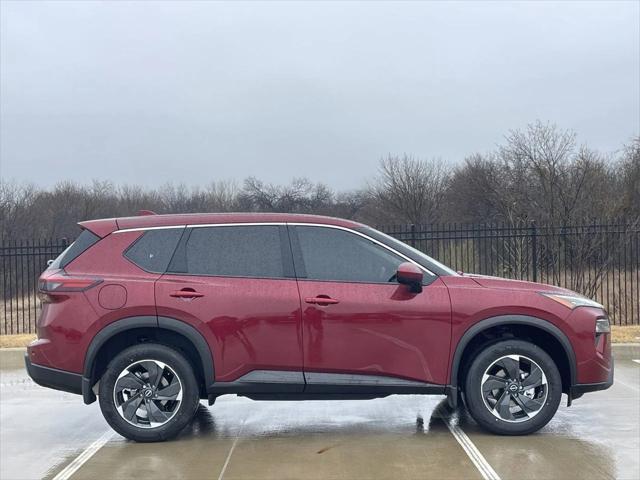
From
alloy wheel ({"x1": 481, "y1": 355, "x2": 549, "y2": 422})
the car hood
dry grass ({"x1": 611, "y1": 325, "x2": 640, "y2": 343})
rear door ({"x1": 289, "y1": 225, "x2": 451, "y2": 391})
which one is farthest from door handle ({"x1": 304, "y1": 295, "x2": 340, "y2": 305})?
dry grass ({"x1": 611, "y1": 325, "x2": 640, "y2": 343})

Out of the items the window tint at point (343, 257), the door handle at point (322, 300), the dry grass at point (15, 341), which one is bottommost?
the dry grass at point (15, 341)

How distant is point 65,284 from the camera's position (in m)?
5.44

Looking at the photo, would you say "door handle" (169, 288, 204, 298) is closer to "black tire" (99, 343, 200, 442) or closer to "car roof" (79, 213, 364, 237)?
"black tire" (99, 343, 200, 442)

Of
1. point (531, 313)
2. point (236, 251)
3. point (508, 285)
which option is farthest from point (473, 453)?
point (236, 251)

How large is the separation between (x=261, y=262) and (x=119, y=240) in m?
1.19

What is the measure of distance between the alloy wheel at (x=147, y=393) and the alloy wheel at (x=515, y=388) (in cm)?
247

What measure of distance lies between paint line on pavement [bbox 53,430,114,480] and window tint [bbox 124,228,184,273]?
57.2 inches

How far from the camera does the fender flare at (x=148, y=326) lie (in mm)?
5332

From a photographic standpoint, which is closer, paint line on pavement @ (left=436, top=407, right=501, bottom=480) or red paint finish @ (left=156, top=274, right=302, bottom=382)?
paint line on pavement @ (left=436, top=407, right=501, bottom=480)

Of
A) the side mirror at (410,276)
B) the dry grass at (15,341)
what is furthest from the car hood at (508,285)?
the dry grass at (15,341)

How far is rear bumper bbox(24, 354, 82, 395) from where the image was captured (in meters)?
5.38

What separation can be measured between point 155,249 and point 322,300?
4.75 feet

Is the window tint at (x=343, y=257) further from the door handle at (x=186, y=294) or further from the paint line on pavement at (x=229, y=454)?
the paint line on pavement at (x=229, y=454)

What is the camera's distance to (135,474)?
4711 millimetres
